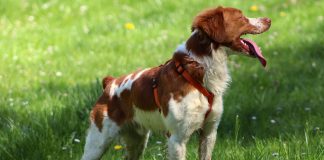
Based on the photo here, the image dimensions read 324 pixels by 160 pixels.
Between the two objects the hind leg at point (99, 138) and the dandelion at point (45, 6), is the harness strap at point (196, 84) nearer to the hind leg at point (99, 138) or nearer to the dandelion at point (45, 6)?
the hind leg at point (99, 138)

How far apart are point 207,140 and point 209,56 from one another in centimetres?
62

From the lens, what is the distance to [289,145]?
541 cm

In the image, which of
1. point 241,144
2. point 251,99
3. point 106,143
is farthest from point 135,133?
point 251,99

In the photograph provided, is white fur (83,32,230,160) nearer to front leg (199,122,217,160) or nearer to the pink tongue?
front leg (199,122,217,160)

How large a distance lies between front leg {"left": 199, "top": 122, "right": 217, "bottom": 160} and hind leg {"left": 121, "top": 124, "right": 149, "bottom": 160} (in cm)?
46

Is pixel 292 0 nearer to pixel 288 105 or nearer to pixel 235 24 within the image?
pixel 288 105

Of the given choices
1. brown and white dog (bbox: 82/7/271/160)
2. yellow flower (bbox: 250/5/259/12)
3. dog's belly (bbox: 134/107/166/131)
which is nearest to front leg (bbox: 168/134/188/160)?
brown and white dog (bbox: 82/7/271/160)

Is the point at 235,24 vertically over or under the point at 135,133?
over

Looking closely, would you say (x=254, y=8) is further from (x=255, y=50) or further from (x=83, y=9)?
(x=255, y=50)

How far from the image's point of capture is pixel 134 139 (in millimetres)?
5145

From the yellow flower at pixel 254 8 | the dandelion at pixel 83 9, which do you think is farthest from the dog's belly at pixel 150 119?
the dandelion at pixel 83 9

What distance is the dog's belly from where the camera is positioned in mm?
4598

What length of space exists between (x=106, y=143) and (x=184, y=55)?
3.22 ft

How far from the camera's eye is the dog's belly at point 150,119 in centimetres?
460
